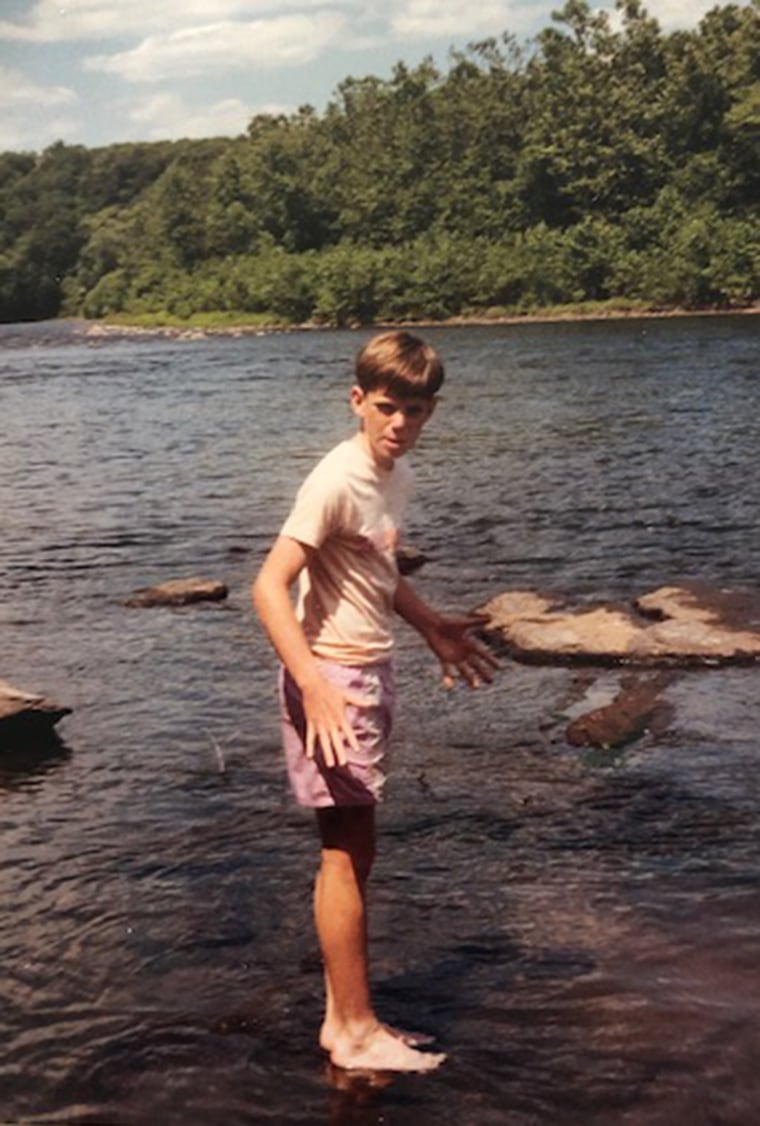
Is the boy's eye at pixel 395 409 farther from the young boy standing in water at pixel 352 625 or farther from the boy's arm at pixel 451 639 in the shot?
the boy's arm at pixel 451 639

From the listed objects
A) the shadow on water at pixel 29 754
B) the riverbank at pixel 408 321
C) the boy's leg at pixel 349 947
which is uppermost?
the boy's leg at pixel 349 947

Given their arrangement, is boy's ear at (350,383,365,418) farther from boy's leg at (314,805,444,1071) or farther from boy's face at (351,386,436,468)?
boy's leg at (314,805,444,1071)

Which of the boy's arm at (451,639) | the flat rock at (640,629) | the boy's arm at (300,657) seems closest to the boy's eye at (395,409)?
the boy's arm at (300,657)

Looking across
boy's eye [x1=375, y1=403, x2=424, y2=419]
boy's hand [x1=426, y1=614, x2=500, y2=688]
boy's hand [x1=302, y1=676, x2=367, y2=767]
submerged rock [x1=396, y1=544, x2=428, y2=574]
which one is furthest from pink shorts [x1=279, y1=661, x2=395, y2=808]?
submerged rock [x1=396, y1=544, x2=428, y2=574]

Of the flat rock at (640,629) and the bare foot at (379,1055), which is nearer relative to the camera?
the bare foot at (379,1055)

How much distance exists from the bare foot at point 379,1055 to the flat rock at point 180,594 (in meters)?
7.71

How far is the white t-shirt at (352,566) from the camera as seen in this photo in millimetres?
3992

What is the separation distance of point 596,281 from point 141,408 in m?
46.4

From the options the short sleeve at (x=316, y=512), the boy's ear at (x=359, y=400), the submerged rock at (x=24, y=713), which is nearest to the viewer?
the short sleeve at (x=316, y=512)

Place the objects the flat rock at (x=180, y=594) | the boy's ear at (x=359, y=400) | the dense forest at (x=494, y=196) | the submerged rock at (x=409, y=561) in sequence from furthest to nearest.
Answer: the dense forest at (x=494, y=196)
the submerged rock at (x=409, y=561)
the flat rock at (x=180, y=594)
the boy's ear at (x=359, y=400)

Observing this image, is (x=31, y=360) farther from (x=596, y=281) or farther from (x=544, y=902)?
(x=544, y=902)

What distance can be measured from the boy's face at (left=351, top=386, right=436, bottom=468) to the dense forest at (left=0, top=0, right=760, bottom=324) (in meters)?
67.4

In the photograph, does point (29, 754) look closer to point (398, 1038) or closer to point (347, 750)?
point (398, 1038)

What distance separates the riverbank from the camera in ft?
230
